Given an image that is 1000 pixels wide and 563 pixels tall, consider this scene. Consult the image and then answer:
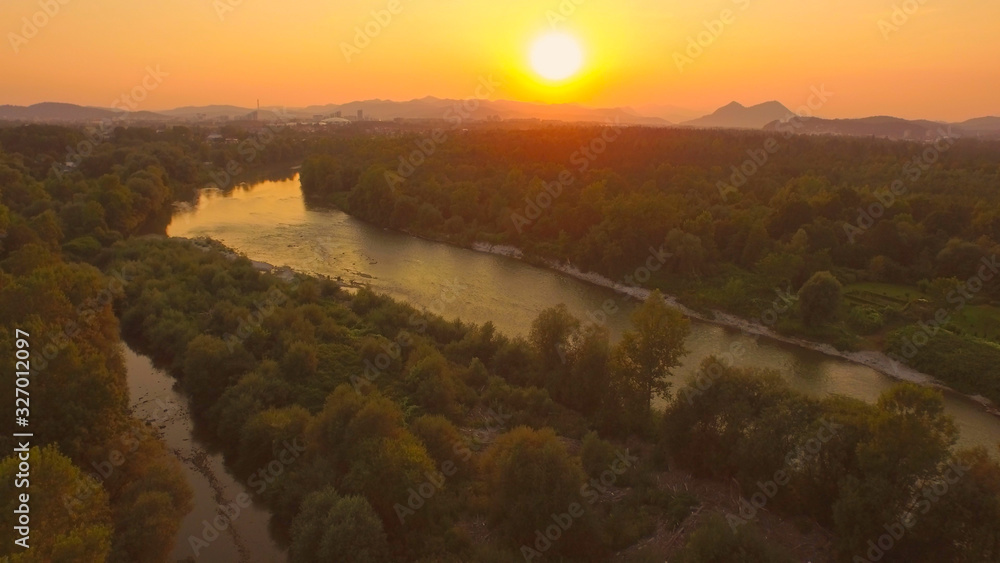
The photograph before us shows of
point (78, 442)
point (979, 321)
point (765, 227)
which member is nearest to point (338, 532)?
point (78, 442)

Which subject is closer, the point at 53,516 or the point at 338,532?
the point at 53,516

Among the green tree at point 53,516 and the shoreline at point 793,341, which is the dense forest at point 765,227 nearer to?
the shoreline at point 793,341

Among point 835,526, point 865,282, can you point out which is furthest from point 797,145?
point 835,526

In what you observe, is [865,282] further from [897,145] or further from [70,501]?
[897,145]

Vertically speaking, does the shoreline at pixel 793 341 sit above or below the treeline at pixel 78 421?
below

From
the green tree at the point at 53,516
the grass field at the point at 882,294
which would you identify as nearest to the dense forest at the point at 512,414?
the green tree at the point at 53,516

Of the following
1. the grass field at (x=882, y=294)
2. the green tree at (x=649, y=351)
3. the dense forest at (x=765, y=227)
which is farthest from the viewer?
the grass field at (x=882, y=294)

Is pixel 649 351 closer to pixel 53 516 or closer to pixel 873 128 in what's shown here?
pixel 53 516
